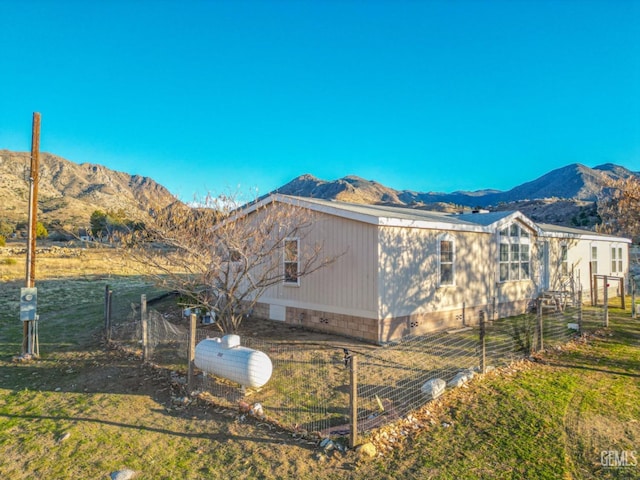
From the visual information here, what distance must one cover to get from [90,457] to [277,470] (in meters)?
2.26

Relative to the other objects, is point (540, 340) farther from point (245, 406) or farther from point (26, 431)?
point (26, 431)

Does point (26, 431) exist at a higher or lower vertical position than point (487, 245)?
lower

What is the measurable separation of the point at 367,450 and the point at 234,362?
2483 millimetres

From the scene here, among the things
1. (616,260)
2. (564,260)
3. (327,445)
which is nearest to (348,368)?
(327,445)

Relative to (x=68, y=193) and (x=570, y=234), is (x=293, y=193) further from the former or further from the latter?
(x=68, y=193)

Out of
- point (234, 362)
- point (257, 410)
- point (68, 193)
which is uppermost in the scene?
point (68, 193)

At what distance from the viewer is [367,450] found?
4.64m

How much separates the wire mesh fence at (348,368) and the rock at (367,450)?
330 mm

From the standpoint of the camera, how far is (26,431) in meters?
5.27

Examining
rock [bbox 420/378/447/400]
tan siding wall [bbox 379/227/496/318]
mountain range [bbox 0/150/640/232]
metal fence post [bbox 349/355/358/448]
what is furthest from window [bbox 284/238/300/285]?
metal fence post [bbox 349/355/358/448]

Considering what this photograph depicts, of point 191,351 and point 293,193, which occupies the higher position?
point 293,193

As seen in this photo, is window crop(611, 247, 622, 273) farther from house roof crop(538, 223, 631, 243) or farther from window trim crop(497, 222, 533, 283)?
window trim crop(497, 222, 533, 283)

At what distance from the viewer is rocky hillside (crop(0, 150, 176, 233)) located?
967 cm

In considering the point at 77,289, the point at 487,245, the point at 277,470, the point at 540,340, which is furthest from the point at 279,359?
the point at 77,289
